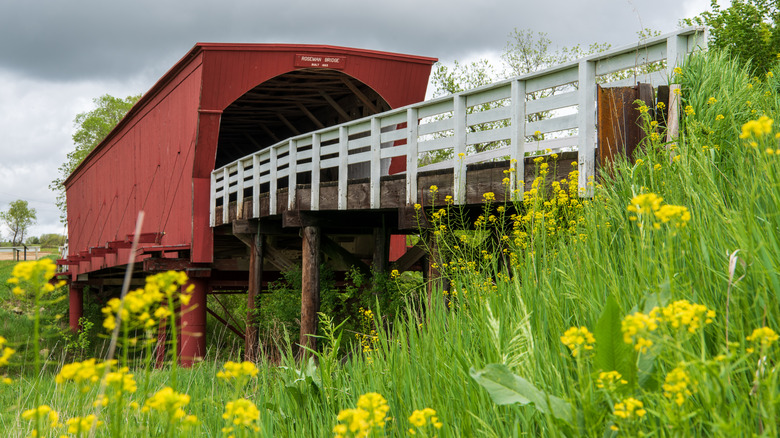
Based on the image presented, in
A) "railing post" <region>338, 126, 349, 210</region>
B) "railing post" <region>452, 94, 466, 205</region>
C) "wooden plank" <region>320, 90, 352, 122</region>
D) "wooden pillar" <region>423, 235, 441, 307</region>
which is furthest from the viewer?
"wooden plank" <region>320, 90, 352, 122</region>

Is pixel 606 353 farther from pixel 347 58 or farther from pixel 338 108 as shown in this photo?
pixel 338 108

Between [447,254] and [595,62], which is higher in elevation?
[595,62]

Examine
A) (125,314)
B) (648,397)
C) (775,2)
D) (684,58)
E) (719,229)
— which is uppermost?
(775,2)

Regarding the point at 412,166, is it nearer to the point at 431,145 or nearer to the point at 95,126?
the point at 431,145

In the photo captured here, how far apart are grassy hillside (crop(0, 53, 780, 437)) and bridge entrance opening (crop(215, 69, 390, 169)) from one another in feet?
32.2

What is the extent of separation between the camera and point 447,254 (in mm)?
6762

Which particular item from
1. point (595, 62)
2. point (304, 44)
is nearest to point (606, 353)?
point (595, 62)

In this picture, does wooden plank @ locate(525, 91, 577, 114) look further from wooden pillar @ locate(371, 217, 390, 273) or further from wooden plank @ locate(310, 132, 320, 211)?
wooden pillar @ locate(371, 217, 390, 273)

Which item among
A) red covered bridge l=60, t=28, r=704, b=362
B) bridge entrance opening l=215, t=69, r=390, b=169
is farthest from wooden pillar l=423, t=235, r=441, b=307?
bridge entrance opening l=215, t=69, r=390, b=169

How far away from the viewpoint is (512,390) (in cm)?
182

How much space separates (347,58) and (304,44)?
0.85 m

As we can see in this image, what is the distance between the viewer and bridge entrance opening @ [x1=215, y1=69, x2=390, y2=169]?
13906 millimetres

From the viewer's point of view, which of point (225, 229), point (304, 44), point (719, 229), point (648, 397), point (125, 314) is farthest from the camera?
point (225, 229)

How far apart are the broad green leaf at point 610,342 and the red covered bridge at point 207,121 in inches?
387
